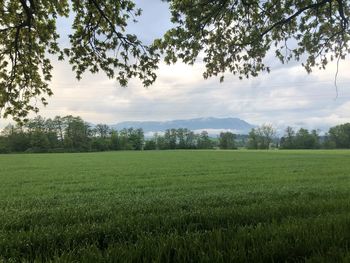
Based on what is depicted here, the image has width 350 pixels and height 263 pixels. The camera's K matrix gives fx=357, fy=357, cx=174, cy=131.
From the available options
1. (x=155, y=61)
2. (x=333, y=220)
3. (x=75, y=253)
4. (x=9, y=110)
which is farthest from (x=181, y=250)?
(x=9, y=110)

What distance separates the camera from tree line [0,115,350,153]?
14461cm

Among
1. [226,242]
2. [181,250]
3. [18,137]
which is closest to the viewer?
[181,250]

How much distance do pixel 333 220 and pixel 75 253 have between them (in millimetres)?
4597

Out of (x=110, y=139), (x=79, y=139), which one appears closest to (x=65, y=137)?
(x=79, y=139)

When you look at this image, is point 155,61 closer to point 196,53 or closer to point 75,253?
point 196,53

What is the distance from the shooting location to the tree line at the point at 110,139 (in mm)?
144613

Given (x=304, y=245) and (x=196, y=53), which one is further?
(x=196, y=53)

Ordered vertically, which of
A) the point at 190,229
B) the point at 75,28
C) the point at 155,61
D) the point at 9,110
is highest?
the point at 75,28

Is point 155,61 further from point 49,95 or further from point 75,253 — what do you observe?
point 75,253

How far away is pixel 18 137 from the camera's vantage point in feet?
470

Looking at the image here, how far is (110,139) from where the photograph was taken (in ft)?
545

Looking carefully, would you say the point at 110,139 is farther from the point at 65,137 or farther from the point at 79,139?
the point at 65,137

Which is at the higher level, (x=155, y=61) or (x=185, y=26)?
(x=185, y=26)

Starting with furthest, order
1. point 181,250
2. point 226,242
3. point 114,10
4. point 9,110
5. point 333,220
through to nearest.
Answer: point 9,110
point 114,10
point 333,220
point 226,242
point 181,250
